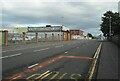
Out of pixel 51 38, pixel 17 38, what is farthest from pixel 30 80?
pixel 51 38

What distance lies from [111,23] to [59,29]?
24093 mm

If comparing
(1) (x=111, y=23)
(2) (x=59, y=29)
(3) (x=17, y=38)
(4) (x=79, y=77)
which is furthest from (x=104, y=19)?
(4) (x=79, y=77)

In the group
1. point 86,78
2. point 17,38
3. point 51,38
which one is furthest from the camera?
point 51,38

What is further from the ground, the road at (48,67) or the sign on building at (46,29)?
the sign on building at (46,29)

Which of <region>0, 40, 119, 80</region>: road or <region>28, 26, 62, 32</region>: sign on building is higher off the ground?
<region>28, 26, 62, 32</region>: sign on building

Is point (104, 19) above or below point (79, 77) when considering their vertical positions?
above

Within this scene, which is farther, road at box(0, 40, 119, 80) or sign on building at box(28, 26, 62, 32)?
sign on building at box(28, 26, 62, 32)

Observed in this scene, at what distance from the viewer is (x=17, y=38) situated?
54.7 m

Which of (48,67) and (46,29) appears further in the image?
(46,29)

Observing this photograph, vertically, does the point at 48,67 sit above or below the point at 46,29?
below

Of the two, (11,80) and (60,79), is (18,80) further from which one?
(60,79)

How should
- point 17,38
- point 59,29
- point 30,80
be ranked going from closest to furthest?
point 30,80 < point 17,38 < point 59,29

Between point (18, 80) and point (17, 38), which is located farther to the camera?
point (17, 38)

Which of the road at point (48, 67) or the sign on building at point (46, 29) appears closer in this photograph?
the road at point (48, 67)
